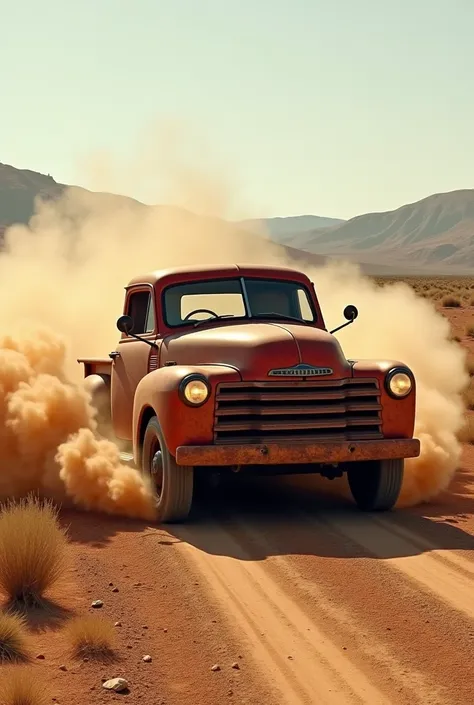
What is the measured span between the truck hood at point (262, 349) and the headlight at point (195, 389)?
0.35 m

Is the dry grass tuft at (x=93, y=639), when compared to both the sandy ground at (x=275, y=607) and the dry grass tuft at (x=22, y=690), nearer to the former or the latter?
the sandy ground at (x=275, y=607)

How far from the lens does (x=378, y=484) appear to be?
29.2 ft

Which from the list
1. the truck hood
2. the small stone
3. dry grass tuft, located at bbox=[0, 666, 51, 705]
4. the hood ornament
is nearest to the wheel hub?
the truck hood

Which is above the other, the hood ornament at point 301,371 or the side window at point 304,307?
the side window at point 304,307

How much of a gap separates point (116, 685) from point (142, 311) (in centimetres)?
579

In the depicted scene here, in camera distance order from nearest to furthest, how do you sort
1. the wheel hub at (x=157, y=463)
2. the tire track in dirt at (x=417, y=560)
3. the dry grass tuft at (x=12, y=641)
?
the dry grass tuft at (x=12, y=641) → the tire track in dirt at (x=417, y=560) → the wheel hub at (x=157, y=463)

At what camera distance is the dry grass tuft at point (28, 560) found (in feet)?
20.2

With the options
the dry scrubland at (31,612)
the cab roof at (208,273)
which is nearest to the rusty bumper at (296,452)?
the dry scrubland at (31,612)

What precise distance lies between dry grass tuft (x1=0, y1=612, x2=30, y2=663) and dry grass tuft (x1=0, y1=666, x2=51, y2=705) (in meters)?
0.41

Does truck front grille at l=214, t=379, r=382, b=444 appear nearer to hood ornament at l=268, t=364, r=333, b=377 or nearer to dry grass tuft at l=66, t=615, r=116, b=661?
hood ornament at l=268, t=364, r=333, b=377

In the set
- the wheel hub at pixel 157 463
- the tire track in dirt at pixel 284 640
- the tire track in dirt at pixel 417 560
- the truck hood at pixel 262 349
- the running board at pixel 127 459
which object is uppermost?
the truck hood at pixel 262 349

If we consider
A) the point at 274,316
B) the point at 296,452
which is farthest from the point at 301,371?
the point at 274,316

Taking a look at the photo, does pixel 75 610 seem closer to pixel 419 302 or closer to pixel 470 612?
pixel 470 612

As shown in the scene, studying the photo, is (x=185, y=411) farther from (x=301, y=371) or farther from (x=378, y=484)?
(x=378, y=484)
